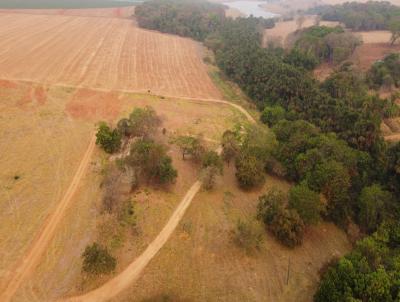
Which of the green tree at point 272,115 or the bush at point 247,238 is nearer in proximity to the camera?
the bush at point 247,238

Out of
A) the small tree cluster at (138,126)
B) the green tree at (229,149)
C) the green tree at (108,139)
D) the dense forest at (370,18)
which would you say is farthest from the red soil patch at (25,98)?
the dense forest at (370,18)

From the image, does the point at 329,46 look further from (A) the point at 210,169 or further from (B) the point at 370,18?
(A) the point at 210,169

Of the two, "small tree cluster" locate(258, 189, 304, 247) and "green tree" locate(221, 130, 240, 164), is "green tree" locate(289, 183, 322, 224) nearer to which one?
"small tree cluster" locate(258, 189, 304, 247)

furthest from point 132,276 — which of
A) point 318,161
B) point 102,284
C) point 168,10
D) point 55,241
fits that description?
point 168,10

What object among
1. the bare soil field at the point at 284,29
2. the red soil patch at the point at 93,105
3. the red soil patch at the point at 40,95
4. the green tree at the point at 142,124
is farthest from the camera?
the bare soil field at the point at 284,29

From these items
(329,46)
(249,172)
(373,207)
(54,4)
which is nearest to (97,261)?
(249,172)

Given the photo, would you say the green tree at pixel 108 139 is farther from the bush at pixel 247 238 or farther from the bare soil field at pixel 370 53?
the bare soil field at pixel 370 53
